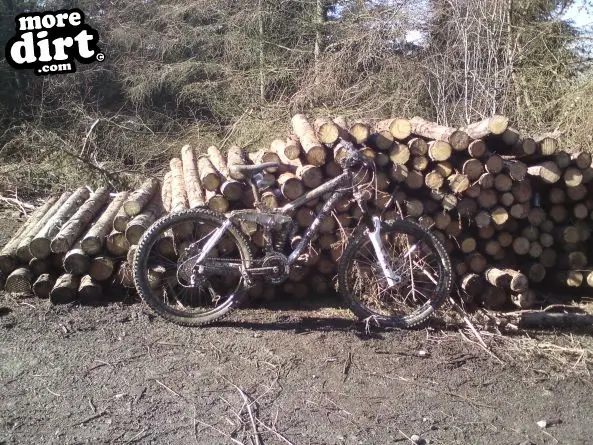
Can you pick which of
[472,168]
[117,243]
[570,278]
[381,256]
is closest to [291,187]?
[381,256]

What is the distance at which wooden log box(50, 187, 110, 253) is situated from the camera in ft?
17.9

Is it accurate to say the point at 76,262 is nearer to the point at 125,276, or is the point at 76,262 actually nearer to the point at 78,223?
the point at 125,276

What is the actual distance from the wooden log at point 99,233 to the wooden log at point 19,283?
64 centimetres

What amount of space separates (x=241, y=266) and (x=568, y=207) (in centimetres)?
323

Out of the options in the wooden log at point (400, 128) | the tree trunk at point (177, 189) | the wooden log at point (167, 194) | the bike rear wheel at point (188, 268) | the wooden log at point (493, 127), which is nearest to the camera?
the bike rear wheel at point (188, 268)

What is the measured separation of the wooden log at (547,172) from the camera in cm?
541

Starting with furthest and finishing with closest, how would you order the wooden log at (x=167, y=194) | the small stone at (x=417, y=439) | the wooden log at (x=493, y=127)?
the wooden log at (x=167, y=194)
the wooden log at (x=493, y=127)
the small stone at (x=417, y=439)

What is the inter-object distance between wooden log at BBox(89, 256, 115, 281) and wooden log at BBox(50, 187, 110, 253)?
0.32 m

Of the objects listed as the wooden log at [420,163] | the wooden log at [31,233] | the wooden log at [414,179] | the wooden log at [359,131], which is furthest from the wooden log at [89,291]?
the wooden log at [420,163]

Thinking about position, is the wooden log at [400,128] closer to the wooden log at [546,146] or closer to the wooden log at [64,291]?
the wooden log at [546,146]

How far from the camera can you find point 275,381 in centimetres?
409

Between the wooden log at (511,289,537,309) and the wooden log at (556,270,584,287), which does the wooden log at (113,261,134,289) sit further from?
the wooden log at (556,270,584,287)

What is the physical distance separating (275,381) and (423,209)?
2175 mm

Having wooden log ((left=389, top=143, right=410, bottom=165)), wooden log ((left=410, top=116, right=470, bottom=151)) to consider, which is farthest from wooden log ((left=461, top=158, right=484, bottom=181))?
wooden log ((left=389, top=143, right=410, bottom=165))
